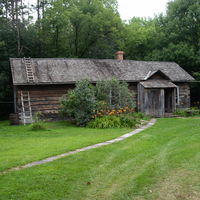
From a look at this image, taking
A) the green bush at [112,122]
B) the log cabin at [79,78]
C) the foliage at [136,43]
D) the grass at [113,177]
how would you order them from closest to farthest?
the grass at [113,177] < the green bush at [112,122] < the log cabin at [79,78] < the foliage at [136,43]

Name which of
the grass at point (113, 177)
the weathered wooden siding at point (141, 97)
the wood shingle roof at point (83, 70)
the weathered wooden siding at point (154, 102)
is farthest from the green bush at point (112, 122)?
the grass at point (113, 177)

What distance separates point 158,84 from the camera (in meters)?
17.5

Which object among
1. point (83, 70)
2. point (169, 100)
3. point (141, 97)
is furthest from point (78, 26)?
point (169, 100)

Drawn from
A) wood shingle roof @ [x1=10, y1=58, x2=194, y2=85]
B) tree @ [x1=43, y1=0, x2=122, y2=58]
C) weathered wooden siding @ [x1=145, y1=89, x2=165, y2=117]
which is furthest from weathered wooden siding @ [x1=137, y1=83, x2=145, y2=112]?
tree @ [x1=43, y1=0, x2=122, y2=58]

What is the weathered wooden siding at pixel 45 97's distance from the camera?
15.3 meters

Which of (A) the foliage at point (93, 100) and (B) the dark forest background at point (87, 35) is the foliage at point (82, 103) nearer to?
(A) the foliage at point (93, 100)

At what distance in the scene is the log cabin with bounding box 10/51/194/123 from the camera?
1523cm

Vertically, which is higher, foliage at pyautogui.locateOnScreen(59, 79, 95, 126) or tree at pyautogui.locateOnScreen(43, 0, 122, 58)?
tree at pyautogui.locateOnScreen(43, 0, 122, 58)

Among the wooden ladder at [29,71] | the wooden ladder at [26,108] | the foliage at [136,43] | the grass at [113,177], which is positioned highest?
the foliage at [136,43]

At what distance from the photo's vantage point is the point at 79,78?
16547 millimetres

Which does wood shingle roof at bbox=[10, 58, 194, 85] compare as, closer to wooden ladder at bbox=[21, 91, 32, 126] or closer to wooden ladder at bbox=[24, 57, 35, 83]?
wooden ladder at bbox=[24, 57, 35, 83]

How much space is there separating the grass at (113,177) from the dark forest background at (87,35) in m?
16.9

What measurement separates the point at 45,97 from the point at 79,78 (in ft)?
9.26

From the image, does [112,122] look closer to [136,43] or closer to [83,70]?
[83,70]
